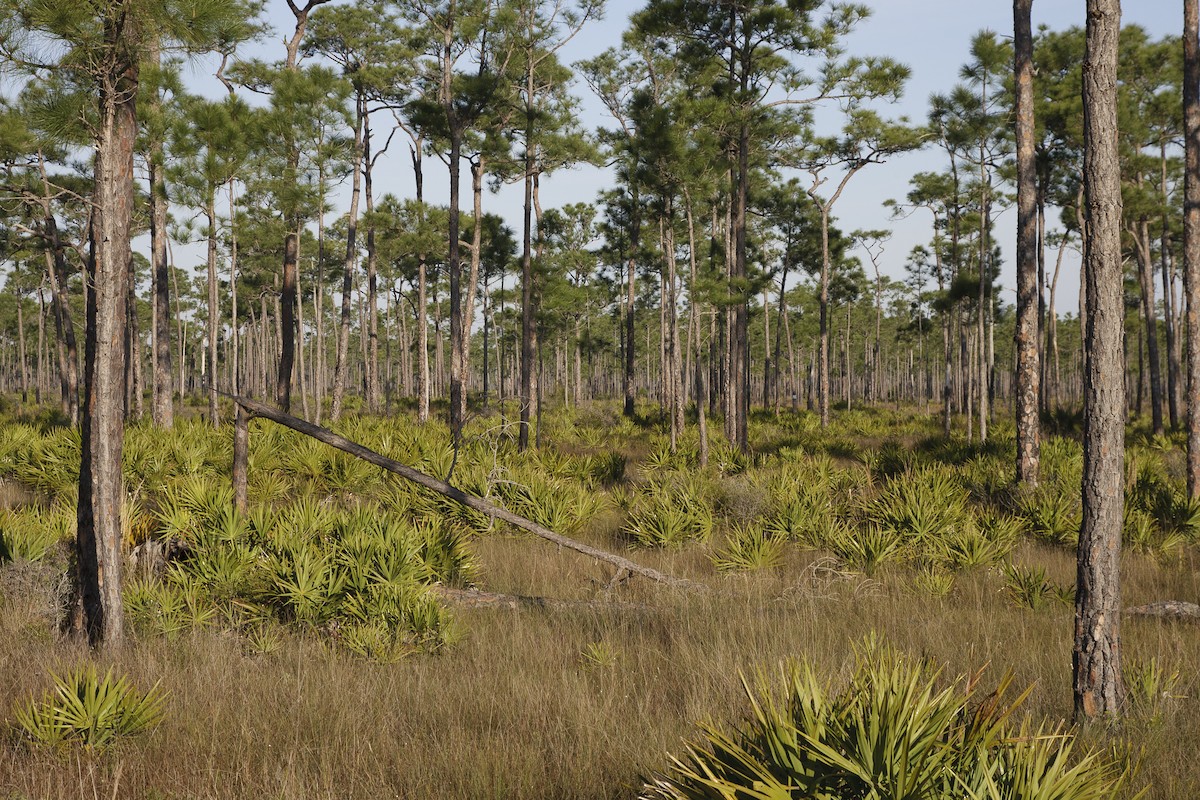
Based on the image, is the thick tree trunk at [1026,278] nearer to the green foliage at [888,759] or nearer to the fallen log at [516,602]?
the fallen log at [516,602]

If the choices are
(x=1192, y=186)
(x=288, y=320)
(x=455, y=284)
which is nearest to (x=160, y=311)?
(x=288, y=320)

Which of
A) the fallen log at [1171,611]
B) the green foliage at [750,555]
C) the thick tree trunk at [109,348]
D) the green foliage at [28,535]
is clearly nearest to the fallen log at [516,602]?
the green foliage at [750,555]

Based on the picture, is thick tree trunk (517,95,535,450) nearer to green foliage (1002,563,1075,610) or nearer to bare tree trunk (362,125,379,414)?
bare tree trunk (362,125,379,414)

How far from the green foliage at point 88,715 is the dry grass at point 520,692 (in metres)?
0.10

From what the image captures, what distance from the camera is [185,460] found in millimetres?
12922

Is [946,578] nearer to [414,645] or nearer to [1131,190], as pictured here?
[414,645]

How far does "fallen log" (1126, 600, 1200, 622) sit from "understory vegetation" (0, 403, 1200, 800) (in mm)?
489

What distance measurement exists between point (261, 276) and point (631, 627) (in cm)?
4400

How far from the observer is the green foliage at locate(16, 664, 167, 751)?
13.3 ft

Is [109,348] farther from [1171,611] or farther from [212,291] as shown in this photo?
[212,291]

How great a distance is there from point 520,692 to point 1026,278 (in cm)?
1112

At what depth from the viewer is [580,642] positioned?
6.02m

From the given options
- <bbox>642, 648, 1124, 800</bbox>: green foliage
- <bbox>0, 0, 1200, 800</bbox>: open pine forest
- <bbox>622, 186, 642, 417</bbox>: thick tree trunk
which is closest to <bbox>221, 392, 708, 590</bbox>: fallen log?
<bbox>0, 0, 1200, 800</bbox>: open pine forest

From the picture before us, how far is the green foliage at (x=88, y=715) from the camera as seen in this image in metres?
4.05
